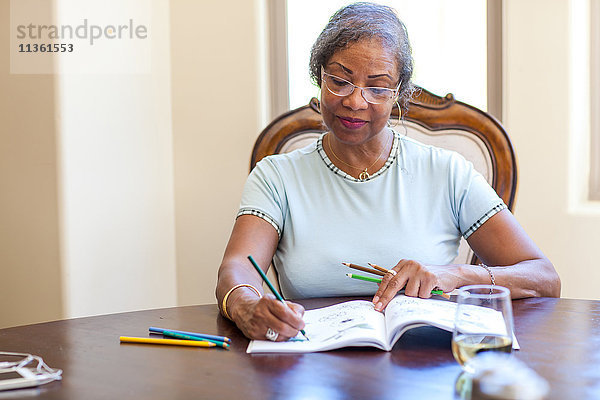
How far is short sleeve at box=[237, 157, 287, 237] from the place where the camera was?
1.77 metres

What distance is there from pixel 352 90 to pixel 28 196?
3.87 ft

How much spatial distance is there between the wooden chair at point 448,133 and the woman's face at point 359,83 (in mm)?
382

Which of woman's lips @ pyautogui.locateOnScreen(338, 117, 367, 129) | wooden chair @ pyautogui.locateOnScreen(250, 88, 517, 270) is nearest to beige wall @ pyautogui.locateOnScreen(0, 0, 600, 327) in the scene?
wooden chair @ pyautogui.locateOnScreen(250, 88, 517, 270)

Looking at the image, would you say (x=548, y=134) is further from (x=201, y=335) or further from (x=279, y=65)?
(x=201, y=335)

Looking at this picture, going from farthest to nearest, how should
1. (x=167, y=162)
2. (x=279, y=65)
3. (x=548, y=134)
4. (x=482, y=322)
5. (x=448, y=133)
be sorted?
(x=279, y=65) → (x=167, y=162) → (x=548, y=134) → (x=448, y=133) → (x=482, y=322)

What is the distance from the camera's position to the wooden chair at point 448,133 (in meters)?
2.14

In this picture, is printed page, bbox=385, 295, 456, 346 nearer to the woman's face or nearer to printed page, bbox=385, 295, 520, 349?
printed page, bbox=385, 295, 520, 349

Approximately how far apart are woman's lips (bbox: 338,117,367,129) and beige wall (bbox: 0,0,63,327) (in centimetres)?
101

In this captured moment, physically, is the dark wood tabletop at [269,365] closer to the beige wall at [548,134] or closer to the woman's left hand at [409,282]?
the woman's left hand at [409,282]

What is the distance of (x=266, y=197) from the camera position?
1805 millimetres

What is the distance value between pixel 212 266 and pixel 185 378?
74.3 inches

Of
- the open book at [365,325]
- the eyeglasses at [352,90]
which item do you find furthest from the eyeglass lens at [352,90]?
the open book at [365,325]

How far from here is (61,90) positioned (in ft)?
7.20

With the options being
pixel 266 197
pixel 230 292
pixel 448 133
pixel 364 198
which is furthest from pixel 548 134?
pixel 230 292
